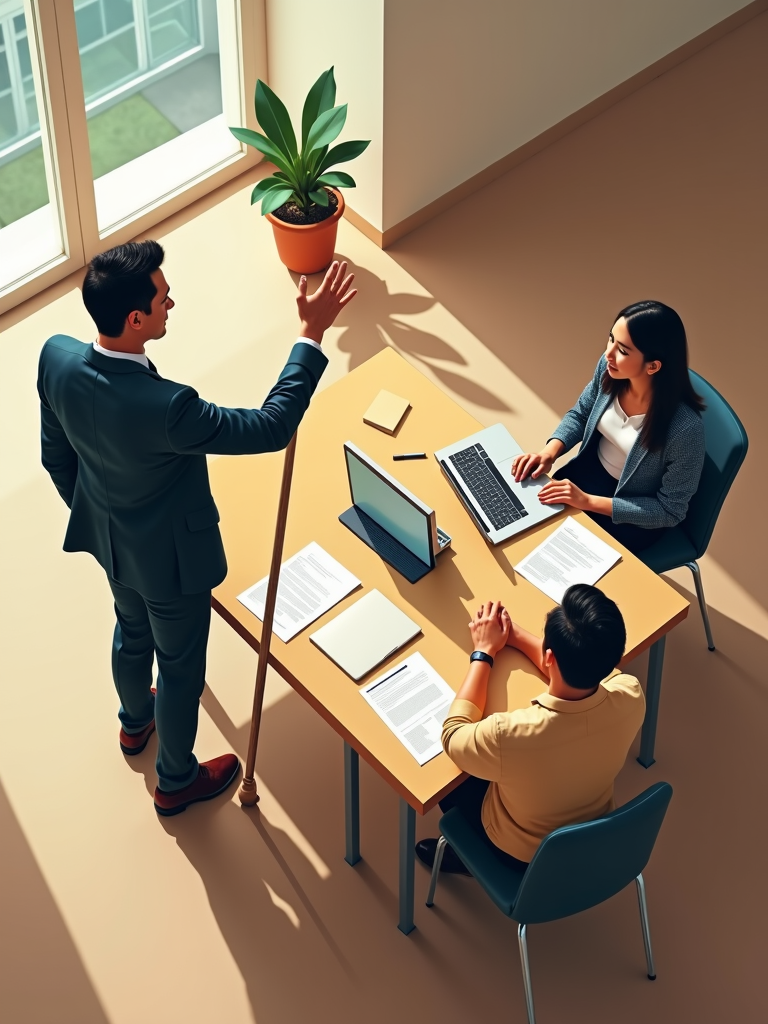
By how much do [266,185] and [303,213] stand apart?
0.74 feet

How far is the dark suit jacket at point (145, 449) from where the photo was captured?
2.69m

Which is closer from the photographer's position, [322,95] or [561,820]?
[561,820]

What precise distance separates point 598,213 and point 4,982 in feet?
13.6

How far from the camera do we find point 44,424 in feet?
9.88


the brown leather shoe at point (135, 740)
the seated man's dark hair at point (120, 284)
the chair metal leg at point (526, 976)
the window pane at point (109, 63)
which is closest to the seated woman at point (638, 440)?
the chair metal leg at point (526, 976)

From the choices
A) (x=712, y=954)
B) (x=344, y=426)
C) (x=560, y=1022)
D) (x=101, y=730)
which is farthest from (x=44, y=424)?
(x=712, y=954)

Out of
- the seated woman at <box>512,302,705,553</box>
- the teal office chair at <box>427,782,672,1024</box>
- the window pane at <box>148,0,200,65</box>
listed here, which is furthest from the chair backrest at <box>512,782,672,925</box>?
the window pane at <box>148,0,200,65</box>

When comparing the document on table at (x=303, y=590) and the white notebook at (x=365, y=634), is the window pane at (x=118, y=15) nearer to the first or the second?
the document on table at (x=303, y=590)

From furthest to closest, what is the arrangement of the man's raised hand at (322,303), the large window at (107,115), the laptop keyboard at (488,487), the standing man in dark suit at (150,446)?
the large window at (107,115), the laptop keyboard at (488,487), the man's raised hand at (322,303), the standing man in dark suit at (150,446)

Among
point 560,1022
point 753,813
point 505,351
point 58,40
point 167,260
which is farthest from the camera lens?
point 167,260

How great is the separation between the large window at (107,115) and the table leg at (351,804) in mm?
2860

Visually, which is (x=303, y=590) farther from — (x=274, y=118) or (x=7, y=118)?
(x=7, y=118)

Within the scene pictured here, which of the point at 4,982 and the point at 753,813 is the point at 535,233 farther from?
the point at 4,982

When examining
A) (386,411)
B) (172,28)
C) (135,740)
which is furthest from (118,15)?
(135,740)
